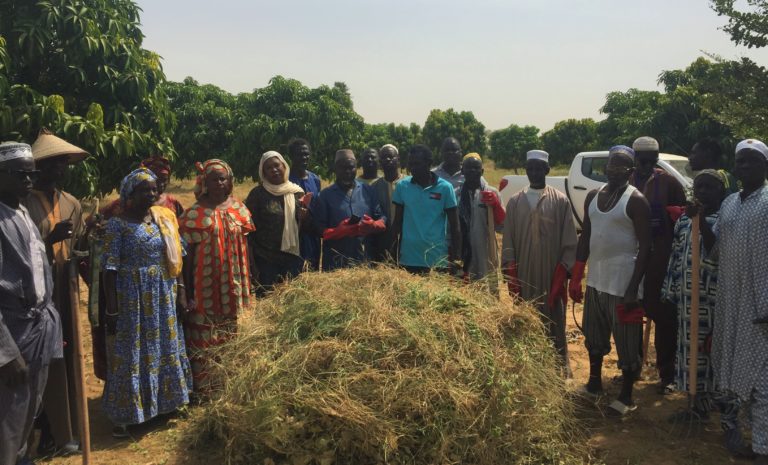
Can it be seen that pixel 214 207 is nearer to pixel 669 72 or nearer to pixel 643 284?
pixel 643 284

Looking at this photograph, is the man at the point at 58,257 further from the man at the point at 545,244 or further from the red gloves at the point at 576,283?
the red gloves at the point at 576,283

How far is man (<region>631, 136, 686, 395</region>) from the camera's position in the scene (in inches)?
179

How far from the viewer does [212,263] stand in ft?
14.3

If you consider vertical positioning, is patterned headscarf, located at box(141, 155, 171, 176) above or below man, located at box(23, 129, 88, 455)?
above

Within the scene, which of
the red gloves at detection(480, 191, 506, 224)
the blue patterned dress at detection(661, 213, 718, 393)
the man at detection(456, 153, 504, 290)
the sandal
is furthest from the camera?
the man at detection(456, 153, 504, 290)

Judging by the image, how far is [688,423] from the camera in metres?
4.00

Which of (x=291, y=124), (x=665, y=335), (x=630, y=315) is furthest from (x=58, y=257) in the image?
(x=291, y=124)

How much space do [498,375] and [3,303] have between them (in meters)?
2.57

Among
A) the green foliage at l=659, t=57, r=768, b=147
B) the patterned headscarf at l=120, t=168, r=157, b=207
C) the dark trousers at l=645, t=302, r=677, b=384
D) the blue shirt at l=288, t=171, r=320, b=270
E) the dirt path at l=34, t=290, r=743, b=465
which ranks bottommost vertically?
the dirt path at l=34, t=290, r=743, b=465

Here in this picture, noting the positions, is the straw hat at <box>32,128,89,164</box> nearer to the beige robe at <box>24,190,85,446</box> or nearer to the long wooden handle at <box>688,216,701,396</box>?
the beige robe at <box>24,190,85,446</box>

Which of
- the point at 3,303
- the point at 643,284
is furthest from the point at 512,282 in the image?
the point at 3,303

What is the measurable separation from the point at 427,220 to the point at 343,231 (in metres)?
0.71

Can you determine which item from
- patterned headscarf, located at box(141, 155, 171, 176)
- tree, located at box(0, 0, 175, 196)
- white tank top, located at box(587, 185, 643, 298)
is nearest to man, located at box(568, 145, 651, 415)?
white tank top, located at box(587, 185, 643, 298)

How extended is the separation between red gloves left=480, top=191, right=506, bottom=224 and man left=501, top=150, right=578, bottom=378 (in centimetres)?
27
